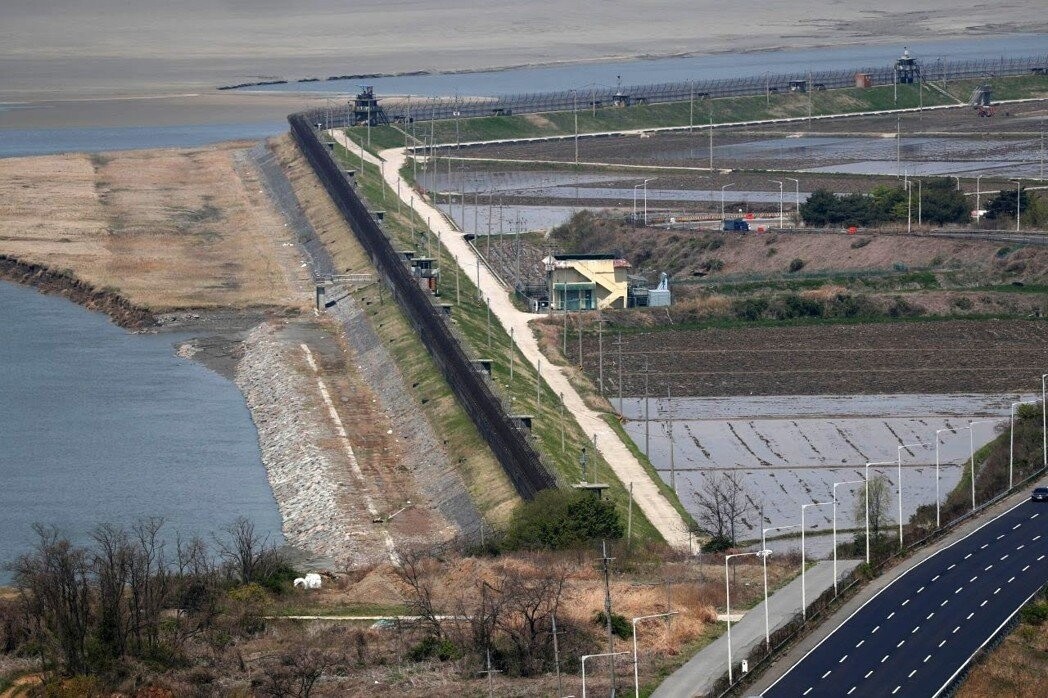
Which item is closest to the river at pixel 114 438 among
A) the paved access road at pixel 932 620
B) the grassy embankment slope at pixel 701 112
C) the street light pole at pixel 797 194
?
the paved access road at pixel 932 620

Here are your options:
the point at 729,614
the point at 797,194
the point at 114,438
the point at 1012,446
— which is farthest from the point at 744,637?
the point at 797,194

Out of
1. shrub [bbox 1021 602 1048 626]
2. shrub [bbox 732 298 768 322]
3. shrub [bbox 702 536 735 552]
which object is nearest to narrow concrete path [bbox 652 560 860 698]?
shrub [bbox 702 536 735 552]

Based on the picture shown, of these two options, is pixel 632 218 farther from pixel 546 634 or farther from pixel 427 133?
pixel 546 634

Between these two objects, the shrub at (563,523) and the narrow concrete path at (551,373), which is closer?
the shrub at (563,523)

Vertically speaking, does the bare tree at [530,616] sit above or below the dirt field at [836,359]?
below

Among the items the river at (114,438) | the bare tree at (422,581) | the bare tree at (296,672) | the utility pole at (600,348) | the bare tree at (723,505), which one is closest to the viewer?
the bare tree at (296,672)

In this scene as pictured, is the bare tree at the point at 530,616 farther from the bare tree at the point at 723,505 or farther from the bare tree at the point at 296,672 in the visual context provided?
the bare tree at the point at 723,505

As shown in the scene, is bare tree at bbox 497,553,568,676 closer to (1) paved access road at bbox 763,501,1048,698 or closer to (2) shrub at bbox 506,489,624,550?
(1) paved access road at bbox 763,501,1048,698
